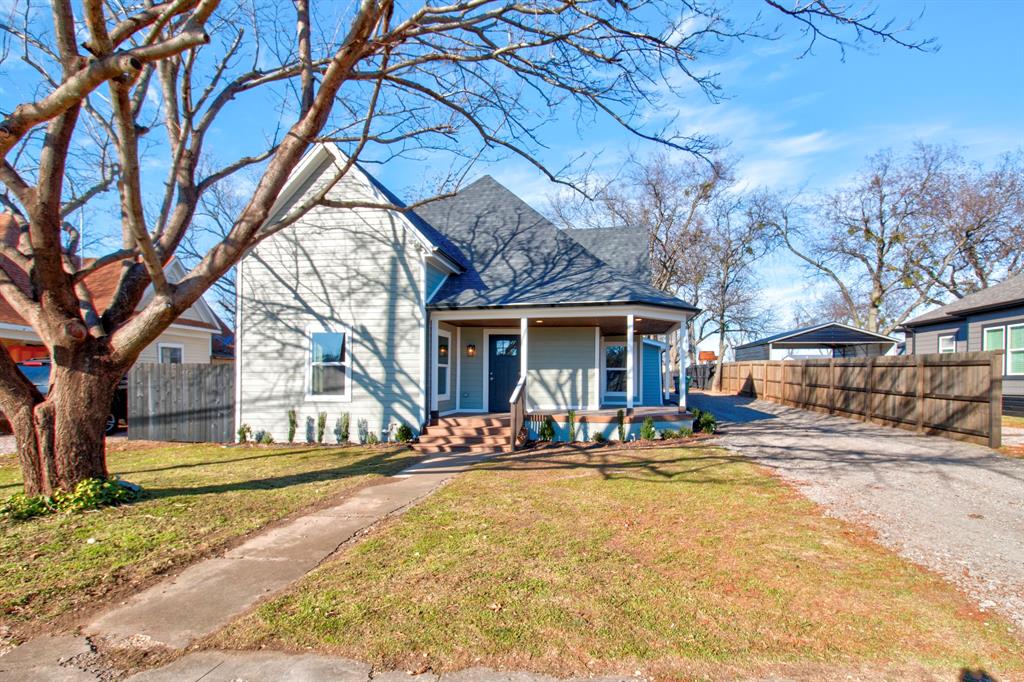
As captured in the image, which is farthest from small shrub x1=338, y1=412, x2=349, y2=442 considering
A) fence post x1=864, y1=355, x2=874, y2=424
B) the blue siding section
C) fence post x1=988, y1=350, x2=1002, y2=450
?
fence post x1=864, y1=355, x2=874, y2=424

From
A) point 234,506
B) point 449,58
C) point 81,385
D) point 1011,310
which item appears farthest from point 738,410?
point 81,385

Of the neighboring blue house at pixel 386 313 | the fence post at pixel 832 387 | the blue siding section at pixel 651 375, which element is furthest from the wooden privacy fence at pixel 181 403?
the fence post at pixel 832 387

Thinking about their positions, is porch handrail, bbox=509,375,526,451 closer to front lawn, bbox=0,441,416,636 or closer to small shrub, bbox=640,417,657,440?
front lawn, bbox=0,441,416,636

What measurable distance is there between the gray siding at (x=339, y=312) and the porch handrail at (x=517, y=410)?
2.11m

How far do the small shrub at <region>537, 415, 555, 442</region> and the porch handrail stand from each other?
1.37 ft

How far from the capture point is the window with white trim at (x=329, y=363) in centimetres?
1206

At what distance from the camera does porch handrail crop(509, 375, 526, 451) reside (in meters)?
10.7

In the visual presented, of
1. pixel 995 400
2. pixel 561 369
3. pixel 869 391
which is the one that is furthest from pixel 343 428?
pixel 869 391

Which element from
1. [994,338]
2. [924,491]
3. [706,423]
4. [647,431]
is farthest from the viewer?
[994,338]

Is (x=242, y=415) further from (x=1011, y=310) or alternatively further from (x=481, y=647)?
(x=1011, y=310)

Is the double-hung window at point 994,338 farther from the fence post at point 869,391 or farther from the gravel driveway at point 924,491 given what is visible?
the gravel driveway at point 924,491

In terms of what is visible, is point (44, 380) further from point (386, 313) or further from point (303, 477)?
point (303, 477)

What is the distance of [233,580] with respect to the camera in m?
4.36

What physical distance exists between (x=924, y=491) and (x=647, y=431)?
520 centimetres
